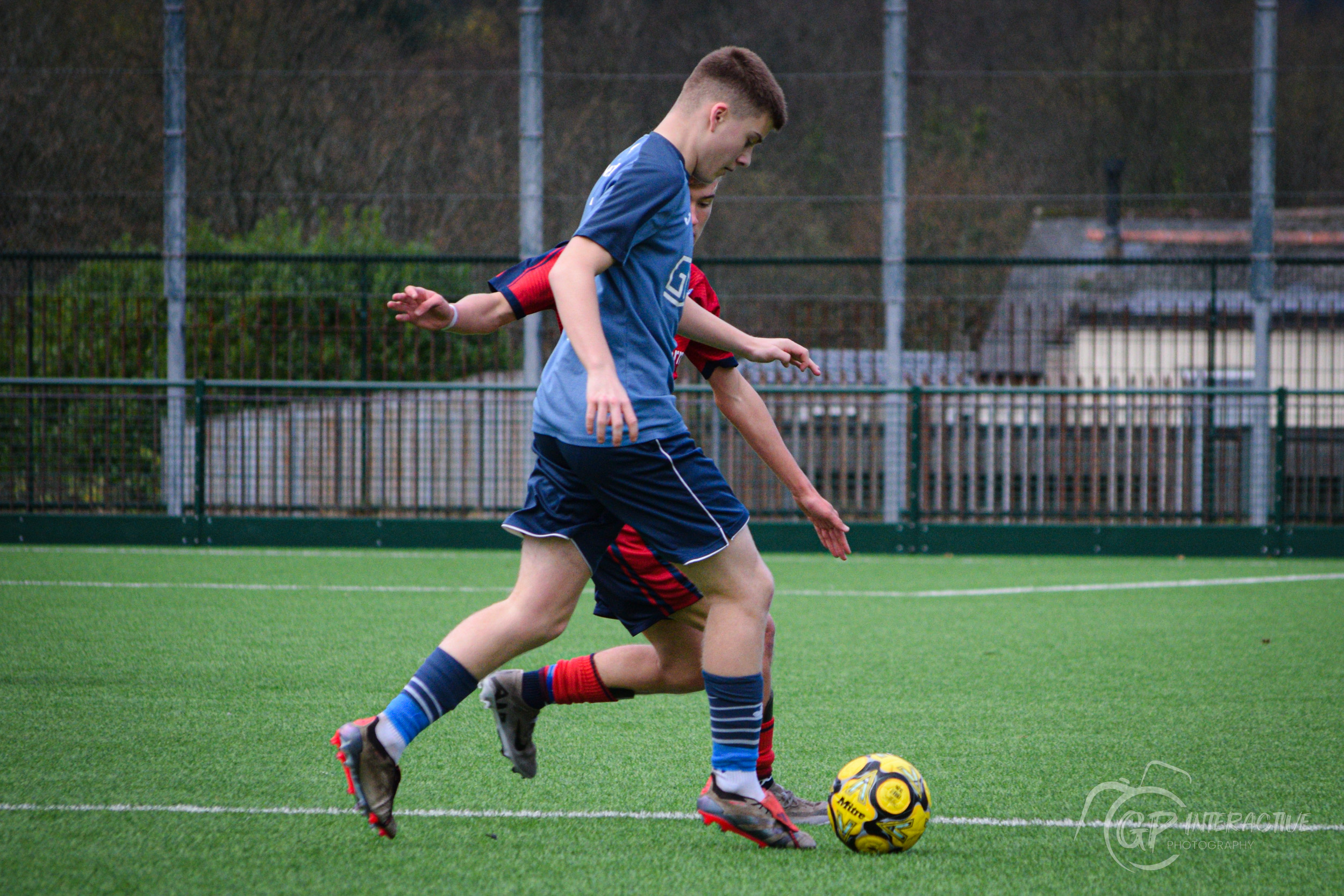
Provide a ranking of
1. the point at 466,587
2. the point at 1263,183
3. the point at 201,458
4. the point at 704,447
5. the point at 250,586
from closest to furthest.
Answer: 1. the point at 250,586
2. the point at 466,587
3. the point at 201,458
4. the point at 704,447
5. the point at 1263,183

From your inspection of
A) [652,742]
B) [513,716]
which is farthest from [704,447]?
[513,716]

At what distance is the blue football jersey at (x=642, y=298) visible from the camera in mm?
2998

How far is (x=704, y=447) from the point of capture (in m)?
10.9

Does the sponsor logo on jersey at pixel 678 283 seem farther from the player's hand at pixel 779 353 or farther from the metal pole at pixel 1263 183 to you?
the metal pole at pixel 1263 183

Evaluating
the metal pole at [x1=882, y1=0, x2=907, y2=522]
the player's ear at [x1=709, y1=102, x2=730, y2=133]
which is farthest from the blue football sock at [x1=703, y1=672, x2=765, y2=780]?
the metal pole at [x1=882, y1=0, x2=907, y2=522]

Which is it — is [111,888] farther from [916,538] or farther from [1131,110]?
[1131,110]

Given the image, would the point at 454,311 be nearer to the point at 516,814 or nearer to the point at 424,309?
the point at 424,309

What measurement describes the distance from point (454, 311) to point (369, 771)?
110 centimetres

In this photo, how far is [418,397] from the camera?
1087cm

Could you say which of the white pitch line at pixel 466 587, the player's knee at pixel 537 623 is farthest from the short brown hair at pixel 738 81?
the white pitch line at pixel 466 587

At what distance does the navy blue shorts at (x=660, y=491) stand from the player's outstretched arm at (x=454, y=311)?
0.31m

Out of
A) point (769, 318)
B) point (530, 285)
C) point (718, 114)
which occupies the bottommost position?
point (530, 285)

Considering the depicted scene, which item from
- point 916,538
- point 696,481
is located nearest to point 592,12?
point 916,538

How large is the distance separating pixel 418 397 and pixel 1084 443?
5449 mm
